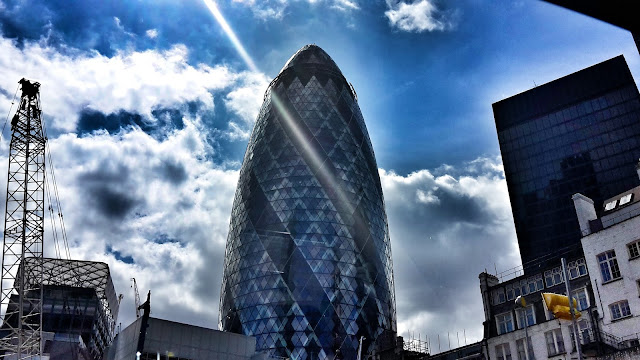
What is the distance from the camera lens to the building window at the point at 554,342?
40.5m

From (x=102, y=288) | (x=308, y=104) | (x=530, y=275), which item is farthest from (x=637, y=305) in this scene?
(x=102, y=288)

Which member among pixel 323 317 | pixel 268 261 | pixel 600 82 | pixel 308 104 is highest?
pixel 600 82

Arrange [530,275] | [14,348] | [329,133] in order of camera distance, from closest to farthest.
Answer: [530,275] → [14,348] → [329,133]

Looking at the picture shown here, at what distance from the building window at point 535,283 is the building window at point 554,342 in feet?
Answer: 13.6

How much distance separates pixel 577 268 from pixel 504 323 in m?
7.01

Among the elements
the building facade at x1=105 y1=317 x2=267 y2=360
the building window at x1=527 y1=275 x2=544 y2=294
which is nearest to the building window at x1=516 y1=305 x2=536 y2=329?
the building window at x1=527 y1=275 x2=544 y2=294

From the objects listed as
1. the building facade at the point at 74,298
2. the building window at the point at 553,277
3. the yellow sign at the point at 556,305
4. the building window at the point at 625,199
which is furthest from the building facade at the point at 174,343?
the building facade at the point at 74,298

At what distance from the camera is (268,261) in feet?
277

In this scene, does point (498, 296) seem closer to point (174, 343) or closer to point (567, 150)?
point (174, 343)

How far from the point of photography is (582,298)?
41.0 metres

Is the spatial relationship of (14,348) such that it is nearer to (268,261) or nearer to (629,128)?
(268,261)

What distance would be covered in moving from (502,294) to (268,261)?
139 feet

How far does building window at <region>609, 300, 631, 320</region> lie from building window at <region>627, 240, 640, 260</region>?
2.68 metres

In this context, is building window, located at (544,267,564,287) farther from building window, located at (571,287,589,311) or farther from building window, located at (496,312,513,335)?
building window, located at (496,312,513,335)
